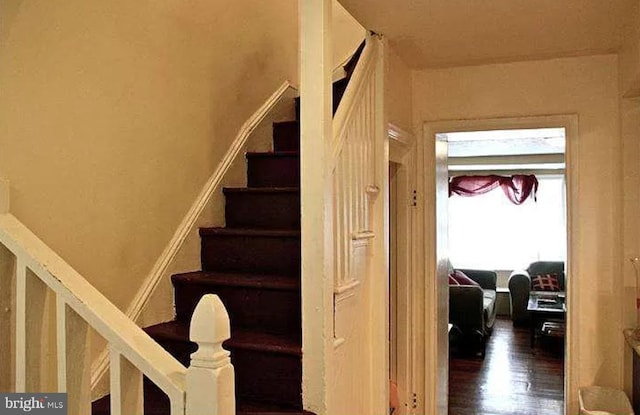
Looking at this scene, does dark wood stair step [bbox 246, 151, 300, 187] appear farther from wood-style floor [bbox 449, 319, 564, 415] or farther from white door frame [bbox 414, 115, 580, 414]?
wood-style floor [bbox 449, 319, 564, 415]

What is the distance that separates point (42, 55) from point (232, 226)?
1.24 metres

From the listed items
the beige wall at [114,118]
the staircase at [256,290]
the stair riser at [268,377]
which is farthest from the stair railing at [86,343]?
the stair riser at [268,377]

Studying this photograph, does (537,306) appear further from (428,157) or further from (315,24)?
(315,24)

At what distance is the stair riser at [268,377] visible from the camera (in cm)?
197

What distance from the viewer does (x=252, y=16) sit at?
3.22 metres

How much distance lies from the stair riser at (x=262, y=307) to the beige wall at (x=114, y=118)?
1.23ft

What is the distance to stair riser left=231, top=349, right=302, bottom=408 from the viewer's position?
197 cm

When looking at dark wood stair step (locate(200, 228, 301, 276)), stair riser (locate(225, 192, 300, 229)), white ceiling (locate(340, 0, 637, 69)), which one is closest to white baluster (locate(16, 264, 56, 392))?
dark wood stair step (locate(200, 228, 301, 276))

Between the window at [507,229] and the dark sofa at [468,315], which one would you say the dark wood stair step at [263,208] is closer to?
the dark sofa at [468,315]

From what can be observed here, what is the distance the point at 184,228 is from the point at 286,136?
949 mm

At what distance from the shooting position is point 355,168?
2289 millimetres

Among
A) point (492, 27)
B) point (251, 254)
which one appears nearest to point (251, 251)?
point (251, 254)

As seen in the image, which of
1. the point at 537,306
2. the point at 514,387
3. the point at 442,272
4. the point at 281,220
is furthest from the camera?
the point at 537,306

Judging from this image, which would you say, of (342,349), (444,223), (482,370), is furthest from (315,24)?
(482,370)
